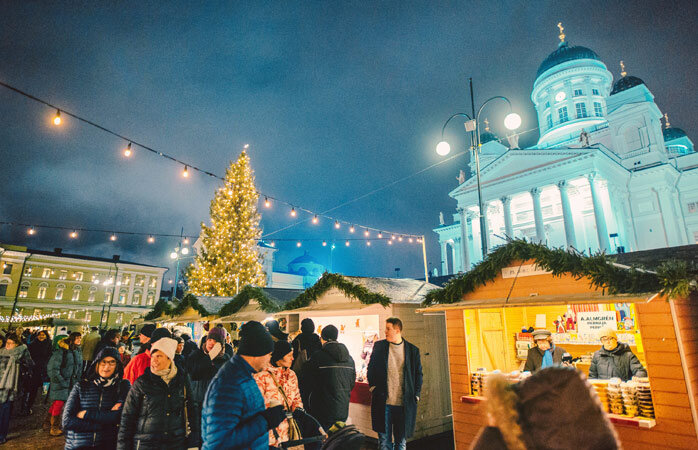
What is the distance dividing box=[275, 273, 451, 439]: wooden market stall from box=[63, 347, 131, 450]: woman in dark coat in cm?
515

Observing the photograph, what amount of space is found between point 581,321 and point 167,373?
936 cm

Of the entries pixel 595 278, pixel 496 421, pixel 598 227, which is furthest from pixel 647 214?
pixel 496 421

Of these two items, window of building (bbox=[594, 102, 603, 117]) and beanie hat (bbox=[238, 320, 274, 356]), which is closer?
beanie hat (bbox=[238, 320, 274, 356])

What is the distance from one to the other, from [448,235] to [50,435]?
48435 millimetres

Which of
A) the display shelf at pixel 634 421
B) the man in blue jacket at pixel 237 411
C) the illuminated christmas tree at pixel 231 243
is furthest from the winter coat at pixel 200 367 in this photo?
the illuminated christmas tree at pixel 231 243

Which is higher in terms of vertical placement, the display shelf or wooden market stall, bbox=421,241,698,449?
wooden market stall, bbox=421,241,698,449

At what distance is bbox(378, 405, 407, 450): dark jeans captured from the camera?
5996mm

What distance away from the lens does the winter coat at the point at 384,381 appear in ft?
20.1

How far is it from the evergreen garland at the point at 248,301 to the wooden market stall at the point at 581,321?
634 cm

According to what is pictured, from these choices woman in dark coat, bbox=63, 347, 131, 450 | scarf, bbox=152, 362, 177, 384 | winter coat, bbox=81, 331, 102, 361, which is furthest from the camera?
winter coat, bbox=81, 331, 102, 361

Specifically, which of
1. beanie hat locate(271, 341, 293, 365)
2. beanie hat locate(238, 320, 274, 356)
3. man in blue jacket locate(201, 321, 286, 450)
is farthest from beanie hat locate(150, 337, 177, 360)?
man in blue jacket locate(201, 321, 286, 450)

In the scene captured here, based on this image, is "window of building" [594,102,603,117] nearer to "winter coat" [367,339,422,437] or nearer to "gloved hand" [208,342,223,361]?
"winter coat" [367,339,422,437]

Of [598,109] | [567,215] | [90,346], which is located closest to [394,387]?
[90,346]

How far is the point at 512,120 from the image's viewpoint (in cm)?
1077
